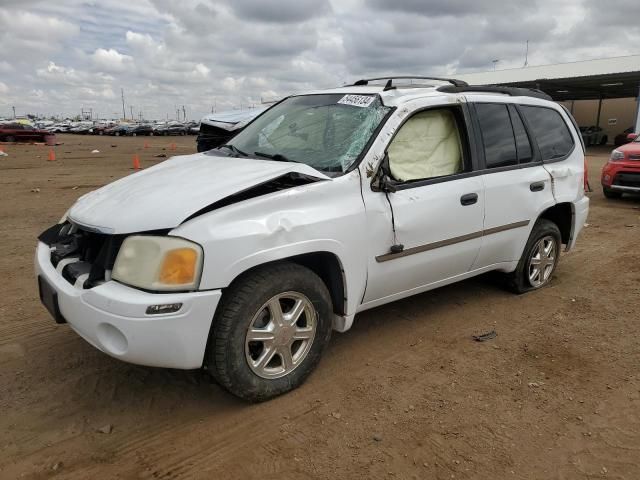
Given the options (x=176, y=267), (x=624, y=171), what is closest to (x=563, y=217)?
(x=176, y=267)

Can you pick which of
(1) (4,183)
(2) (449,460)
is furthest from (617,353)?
(1) (4,183)

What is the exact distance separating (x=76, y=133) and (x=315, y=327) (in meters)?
61.2

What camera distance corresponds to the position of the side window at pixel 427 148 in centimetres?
355

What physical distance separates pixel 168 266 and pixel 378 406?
144cm

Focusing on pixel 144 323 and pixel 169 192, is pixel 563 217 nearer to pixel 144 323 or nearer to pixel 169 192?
pixel 169 192

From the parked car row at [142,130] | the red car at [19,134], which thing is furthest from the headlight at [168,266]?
the parked car row at [142,130]

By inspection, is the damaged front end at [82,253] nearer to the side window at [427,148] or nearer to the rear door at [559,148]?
the side window at [427,148]

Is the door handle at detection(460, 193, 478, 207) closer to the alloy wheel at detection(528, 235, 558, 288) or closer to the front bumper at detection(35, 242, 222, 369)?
the alloy wheel at detection(528, 235, 558, 288)

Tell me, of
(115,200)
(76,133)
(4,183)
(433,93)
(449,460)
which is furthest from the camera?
(76,133)

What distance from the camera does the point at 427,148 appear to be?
3729 mm

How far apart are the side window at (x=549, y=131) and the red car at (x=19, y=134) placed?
1363 inches

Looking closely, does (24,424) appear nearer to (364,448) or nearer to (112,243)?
(112,243)

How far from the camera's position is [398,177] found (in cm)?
348

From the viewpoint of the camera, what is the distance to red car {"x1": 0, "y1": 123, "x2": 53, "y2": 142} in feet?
106
